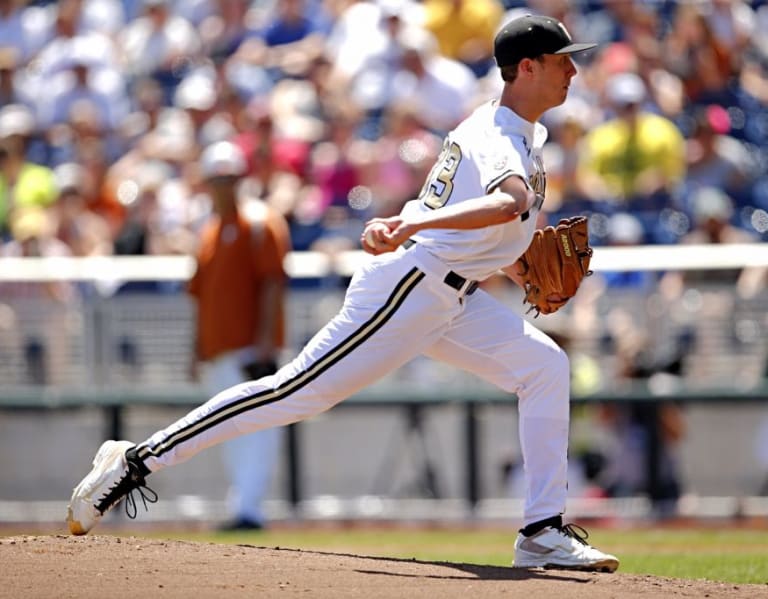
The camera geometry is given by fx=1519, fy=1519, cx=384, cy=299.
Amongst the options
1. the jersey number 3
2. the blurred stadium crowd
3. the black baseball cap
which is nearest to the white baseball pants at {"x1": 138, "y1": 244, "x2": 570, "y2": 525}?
the jersey number 3

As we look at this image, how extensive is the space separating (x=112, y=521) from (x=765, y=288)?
194 inches

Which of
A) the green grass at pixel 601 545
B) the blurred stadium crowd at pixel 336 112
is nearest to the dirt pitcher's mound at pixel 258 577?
the green grass at pixel 601 545

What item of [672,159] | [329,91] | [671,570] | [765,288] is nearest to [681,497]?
[765,288]

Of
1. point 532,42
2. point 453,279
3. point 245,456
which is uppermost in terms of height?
point 532,42

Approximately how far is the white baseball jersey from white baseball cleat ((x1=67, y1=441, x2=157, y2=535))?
1466 millimetres

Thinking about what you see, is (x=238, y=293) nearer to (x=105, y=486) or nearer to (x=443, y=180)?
(x=105, y=486)

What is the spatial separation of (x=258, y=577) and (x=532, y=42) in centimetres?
224

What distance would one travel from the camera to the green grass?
7176 mm

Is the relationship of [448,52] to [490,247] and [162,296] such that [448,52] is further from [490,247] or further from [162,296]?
[490,247]

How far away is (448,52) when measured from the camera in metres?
13.8

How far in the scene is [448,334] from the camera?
5984 millimetres

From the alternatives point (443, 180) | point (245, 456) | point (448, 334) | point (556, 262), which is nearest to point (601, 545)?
point (245, 456)

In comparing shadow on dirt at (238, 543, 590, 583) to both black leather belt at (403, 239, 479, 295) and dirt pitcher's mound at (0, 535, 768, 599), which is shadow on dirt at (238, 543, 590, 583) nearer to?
dirt pitcher's mound at (0, 535, 768, 599)

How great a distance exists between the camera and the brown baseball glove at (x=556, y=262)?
20.3ft
